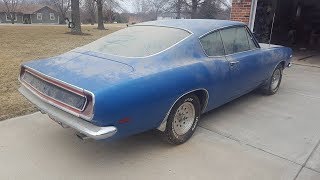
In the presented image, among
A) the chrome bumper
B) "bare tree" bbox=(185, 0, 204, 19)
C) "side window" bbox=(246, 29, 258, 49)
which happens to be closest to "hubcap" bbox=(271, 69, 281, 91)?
"side window" bbox=(246, 29, 258, 49)

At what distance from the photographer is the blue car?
2.99 m

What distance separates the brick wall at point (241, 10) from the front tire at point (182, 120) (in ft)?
21.6

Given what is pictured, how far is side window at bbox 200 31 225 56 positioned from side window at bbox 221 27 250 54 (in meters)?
0.14

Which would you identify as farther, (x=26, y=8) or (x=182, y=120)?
(x=26, y=8)

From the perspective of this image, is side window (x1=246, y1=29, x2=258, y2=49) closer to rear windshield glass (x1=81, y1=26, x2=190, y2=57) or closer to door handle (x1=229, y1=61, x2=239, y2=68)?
door handle (x1=229, y1=61, x2=239, y2=68)

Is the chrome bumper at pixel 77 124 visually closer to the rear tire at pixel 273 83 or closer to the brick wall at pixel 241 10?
the rear tire at pixel 273 83

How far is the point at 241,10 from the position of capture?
387 inches

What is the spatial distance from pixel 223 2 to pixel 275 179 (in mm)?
37794

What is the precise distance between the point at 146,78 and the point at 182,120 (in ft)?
3.03

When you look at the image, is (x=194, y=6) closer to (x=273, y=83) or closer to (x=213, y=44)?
(x=273, y=83)

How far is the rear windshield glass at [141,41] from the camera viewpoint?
3807 mm

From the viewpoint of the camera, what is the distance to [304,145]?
4039mm

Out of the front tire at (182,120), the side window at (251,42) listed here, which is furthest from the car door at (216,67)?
the side window at (251,42)

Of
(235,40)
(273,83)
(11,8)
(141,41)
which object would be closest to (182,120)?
(141,41)
